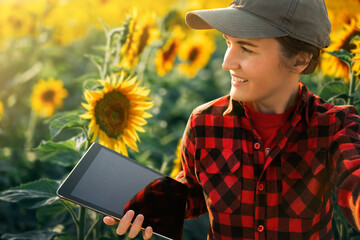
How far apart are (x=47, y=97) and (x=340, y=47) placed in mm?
1593

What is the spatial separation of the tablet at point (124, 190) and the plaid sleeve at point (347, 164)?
1.37 feet

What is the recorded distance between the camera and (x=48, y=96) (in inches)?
101

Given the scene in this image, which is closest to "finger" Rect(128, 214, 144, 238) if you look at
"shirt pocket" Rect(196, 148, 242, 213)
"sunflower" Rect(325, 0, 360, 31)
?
"shirt pocket" Rect(196, 148, 242, 213)

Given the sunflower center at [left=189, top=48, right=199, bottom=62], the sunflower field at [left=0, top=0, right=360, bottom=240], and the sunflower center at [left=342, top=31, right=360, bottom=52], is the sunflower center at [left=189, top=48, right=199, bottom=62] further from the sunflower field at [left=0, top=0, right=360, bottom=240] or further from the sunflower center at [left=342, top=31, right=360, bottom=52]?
the sunflower center at [left=342, top=31, right=360, bottom=52]

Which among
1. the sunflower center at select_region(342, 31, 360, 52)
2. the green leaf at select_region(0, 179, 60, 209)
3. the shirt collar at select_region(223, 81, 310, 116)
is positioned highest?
the sunflower center at select_region(342, 31, 360, 52)

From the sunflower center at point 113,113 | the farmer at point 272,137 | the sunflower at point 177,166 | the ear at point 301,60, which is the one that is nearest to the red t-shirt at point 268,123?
the farmer at point 272,137

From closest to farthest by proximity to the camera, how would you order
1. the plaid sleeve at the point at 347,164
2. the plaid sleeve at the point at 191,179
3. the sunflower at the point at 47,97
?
the plaid sleeve at the point at 347,164, the plaid sleeve at the point at 191,179, the sunflower at the point at 47,97

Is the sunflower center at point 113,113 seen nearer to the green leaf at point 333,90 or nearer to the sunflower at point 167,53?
the green leaf at point 333,90

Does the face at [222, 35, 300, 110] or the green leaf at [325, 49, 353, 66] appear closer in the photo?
the face at [222, 35, 300, 110]

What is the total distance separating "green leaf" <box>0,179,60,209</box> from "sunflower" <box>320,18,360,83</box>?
104 centimetres

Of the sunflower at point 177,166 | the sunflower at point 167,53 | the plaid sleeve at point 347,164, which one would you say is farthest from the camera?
the sunflower at point 167,53

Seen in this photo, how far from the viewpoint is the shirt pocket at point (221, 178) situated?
1182mm

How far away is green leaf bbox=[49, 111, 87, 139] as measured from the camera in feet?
4.77

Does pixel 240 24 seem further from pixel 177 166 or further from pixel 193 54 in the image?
pixel 193 54
